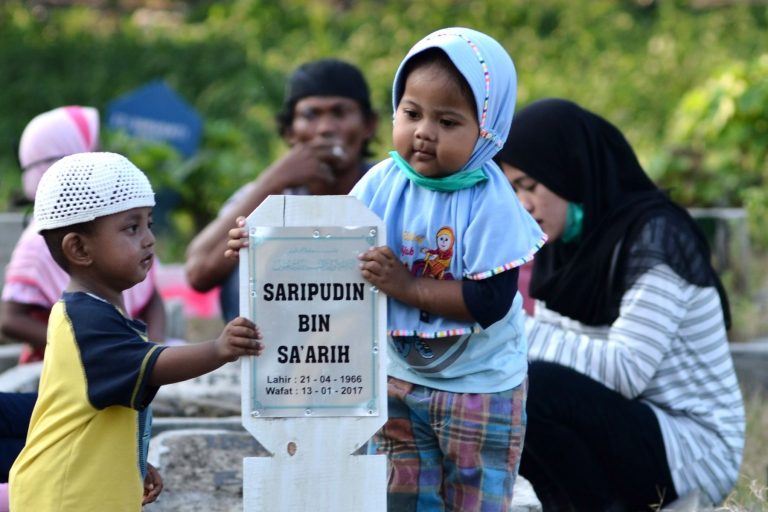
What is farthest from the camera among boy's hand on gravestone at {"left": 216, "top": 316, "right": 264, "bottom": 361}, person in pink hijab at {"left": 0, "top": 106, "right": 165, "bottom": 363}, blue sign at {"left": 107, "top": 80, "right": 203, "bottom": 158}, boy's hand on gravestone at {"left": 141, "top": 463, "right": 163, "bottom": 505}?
blue sign at {"left": 107, "top": 80, "right": 203, "bottom": 158}

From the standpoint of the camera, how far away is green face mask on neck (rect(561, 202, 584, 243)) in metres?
4.26

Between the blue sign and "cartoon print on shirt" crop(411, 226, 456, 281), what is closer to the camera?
"cartoon print on shirt" crop(411, 226, 456, 281)

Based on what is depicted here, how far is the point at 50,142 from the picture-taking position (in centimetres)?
506

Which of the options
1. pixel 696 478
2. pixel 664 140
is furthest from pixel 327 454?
pixel 664 140

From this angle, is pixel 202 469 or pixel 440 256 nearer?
pixel 440 256

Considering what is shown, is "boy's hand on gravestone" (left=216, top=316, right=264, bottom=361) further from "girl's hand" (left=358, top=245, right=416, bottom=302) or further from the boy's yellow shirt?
"girl's hand" (left=358, top=245, right=416, bottom=302)

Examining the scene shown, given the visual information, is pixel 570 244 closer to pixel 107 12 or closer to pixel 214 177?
pixel 214 177

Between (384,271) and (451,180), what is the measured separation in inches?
11.3

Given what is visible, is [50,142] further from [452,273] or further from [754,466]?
[754,466]

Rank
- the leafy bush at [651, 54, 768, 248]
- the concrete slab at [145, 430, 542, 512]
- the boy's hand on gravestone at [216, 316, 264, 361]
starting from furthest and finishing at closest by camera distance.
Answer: the leafy bush at [651, 54, 768, 248]
the concrete slab at [145, 430, 542, 512]
the boy's hand on gravestone at [216, 316, 264, 361]

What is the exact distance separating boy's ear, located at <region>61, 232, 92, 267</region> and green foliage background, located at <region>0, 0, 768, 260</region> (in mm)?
5620

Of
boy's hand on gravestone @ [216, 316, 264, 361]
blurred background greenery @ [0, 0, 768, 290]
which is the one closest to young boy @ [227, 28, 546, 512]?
boy's hand on gravestone @ [216, 316, 264, 361]

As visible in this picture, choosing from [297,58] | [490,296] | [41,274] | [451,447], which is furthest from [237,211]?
[297,58]

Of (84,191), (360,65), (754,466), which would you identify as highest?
(360,65)
